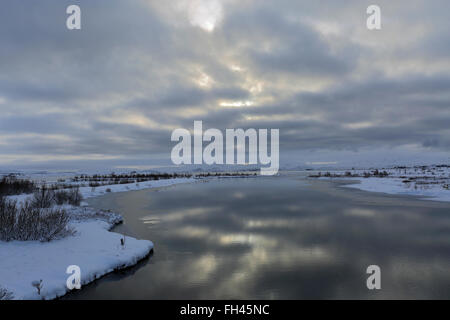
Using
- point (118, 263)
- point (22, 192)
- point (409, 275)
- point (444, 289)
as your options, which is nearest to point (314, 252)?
point (409, 275)

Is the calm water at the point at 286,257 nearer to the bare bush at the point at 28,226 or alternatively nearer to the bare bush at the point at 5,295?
the bare bush at the point at 5,295

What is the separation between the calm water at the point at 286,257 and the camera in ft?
27.6

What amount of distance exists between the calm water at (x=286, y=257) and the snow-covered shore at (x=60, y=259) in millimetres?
612

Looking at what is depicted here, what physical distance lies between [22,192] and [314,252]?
38.2 metres

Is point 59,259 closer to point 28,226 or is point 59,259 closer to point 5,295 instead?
point 5,295

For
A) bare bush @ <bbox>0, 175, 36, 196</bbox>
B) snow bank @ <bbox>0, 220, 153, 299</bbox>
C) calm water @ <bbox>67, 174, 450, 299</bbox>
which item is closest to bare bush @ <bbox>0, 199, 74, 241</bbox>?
snow bank @ <bbox>0, 220, 153, 299</bbox>

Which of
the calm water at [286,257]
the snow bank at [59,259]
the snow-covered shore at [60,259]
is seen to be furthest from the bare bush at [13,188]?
the snow bank at [59,259]

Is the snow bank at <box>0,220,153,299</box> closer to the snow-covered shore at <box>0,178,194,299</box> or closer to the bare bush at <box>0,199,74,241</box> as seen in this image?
the snow-covered shore at <box>0,178,194,299</box>

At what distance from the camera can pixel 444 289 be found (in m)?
8.31

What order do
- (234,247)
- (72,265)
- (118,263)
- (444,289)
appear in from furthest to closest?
(234,247) < (118,263) < (72,265) < (444,289)

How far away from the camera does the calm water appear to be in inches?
331

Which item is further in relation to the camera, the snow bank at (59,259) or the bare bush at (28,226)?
the bare bush at (28,226)
